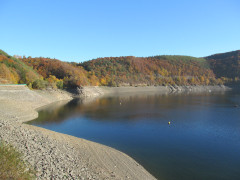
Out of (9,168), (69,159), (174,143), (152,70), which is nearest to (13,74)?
(69,159)

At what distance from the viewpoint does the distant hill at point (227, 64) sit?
139m

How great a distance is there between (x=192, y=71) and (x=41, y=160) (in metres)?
150

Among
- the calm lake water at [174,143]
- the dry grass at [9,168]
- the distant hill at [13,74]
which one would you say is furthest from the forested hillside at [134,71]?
the dry grass at [9,168]

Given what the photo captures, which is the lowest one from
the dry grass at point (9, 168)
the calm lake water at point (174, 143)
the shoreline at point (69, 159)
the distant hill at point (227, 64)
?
the calm lake water at point (174, 143)

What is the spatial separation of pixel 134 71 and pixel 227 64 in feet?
251

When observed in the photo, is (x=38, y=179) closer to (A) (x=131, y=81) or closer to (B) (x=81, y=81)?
(B) (x=81, y=81)

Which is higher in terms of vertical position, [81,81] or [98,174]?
[81,81]

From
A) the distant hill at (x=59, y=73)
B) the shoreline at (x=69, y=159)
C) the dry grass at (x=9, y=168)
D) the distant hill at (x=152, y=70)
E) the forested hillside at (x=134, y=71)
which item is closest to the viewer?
the dry grass at (x=9, y=168)

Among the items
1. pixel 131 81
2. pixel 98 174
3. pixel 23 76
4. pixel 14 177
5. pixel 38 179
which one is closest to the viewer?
pixel 14 177

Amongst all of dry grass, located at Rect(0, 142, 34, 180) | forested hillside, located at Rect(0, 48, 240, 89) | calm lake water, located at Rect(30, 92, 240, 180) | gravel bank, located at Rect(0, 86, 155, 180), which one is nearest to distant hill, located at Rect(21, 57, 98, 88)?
forested hillside, located at Rect(0, 48, 240, 89)

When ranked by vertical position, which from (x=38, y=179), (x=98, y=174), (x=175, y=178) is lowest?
(x=175, y=178)

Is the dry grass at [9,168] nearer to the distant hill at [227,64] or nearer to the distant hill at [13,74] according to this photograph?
the distant hill at [13,74]

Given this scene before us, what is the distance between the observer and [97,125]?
2353cm

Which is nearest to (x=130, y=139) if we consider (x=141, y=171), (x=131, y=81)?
(x=141, y=171)
